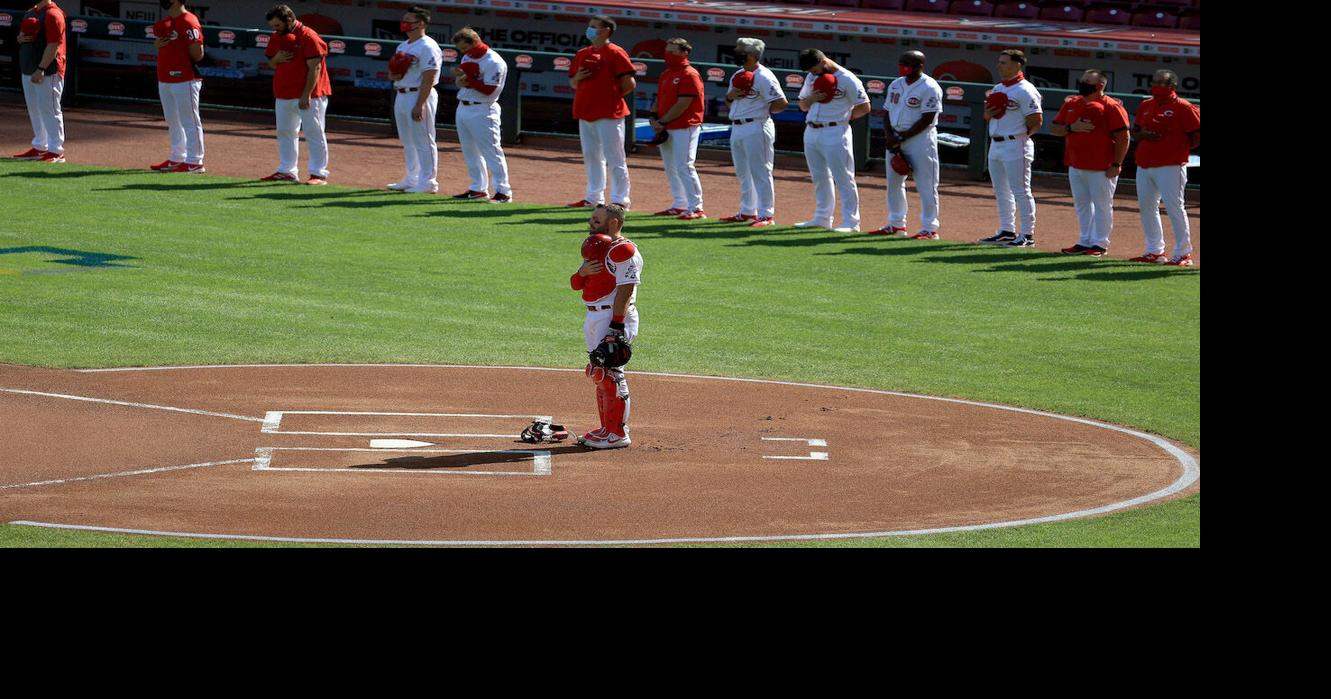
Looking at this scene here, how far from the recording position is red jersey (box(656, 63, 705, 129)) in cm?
1977

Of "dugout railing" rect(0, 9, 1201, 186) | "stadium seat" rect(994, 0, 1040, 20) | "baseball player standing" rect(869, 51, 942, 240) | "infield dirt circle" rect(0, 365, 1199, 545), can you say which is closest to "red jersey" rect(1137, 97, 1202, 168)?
"baseball player standing" rect(869, 51, 942, 240)

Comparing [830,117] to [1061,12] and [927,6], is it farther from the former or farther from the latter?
[927,6]

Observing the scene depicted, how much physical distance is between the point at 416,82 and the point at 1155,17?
18.0 meters

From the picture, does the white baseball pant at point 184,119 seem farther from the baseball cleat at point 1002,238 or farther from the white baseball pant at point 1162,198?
the white baseball pant at point 1162,198

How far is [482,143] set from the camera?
20.5 metres

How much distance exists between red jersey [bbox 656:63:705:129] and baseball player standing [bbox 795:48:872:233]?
4.11 feet

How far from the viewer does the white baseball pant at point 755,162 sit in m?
19.9

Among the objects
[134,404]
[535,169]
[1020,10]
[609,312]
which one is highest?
[1020,10]

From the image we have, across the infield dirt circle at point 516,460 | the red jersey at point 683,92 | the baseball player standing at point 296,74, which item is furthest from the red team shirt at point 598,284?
the baseball player standing at point 296,74

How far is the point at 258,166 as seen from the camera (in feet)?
76.7

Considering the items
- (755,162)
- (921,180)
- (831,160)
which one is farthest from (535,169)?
(921,180)

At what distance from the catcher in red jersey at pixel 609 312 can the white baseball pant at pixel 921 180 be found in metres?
9.60

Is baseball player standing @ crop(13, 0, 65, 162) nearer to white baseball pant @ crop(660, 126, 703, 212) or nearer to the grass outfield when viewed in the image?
the grass outfield
